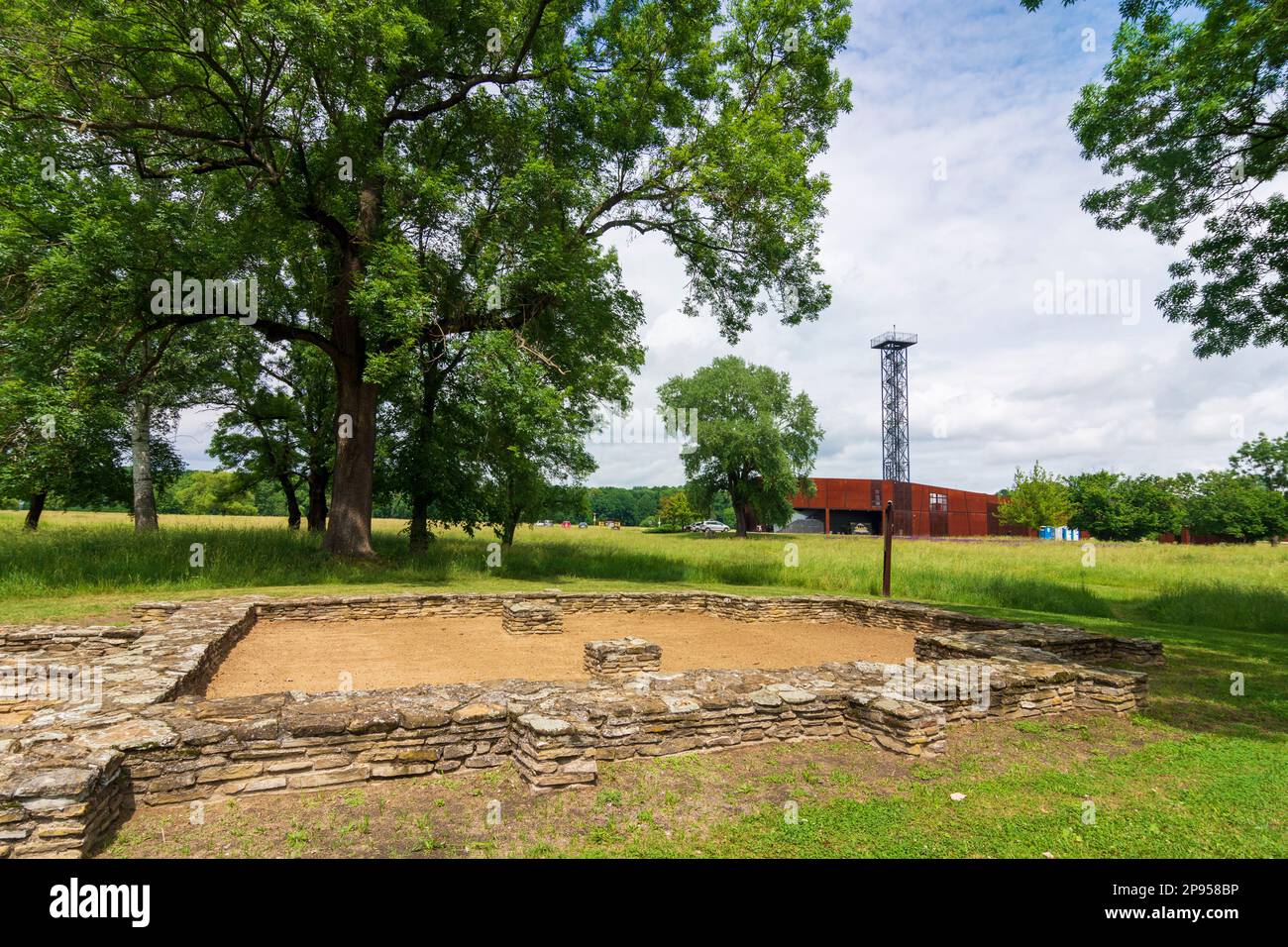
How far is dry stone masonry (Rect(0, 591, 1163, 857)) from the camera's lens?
13.5ft

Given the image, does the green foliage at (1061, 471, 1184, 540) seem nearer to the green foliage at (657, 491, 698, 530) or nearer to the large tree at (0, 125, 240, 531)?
A: the green foliage at (657, 491, 698, 530)

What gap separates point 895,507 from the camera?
6012 cm

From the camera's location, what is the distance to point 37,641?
29.6 feet

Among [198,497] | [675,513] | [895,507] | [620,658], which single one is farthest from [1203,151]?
[198,497]

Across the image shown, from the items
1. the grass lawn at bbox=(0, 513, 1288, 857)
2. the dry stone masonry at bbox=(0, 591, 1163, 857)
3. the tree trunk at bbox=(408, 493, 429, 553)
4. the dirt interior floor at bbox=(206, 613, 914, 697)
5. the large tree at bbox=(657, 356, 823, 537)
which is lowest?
the dirt interior floor at bbox=(206, 613, 914, 697)

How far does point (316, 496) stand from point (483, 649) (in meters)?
19.8

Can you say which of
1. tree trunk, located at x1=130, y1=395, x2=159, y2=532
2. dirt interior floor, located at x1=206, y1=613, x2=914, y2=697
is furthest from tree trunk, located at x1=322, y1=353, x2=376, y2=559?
tree trunk, located at x1=130, y1=395, x2=159, y2=532

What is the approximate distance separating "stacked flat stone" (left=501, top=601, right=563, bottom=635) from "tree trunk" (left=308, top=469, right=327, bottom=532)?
17.6m

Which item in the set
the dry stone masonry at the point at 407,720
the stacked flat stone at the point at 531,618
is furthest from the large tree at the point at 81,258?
the stacked flat stone at the point at 531,618

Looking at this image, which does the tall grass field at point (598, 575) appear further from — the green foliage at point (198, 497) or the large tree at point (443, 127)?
the green foliage at point (198, 497)

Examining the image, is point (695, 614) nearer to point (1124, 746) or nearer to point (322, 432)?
point (1124, 746)

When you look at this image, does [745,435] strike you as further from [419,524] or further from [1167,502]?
[1167,502]

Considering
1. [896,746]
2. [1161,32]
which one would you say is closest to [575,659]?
[896,746]

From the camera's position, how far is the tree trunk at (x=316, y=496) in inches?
1040
